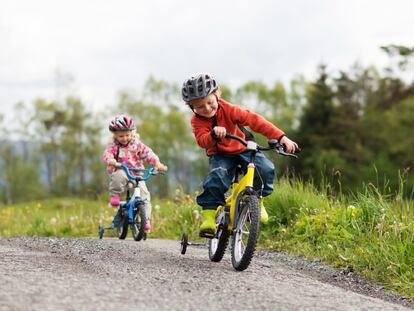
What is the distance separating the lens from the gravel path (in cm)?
402

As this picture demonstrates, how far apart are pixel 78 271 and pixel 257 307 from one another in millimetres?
1843

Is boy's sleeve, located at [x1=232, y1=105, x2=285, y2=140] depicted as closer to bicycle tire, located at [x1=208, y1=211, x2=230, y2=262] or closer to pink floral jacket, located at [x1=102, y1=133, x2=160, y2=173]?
bicycle tire, located at [x1=208, y1=211, x2=230, y2=262]

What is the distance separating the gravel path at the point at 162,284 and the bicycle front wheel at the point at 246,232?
118mm

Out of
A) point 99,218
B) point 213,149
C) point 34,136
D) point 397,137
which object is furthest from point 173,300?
point 34,136

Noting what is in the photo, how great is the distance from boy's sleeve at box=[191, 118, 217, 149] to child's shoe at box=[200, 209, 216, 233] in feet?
2.13

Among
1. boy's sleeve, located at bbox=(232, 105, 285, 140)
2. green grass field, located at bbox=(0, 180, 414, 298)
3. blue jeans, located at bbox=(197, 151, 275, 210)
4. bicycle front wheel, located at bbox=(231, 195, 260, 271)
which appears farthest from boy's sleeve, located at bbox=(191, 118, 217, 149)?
green grass field, located at bbox=(0, 180, 414, 298)

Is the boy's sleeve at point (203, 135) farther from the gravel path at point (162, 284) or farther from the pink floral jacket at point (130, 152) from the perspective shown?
the pink floral jacket at point (130, 152)

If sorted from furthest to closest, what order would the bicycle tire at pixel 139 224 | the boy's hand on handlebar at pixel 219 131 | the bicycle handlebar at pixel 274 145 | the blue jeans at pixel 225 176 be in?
1. the bicycle tire at pixel 139 224
2. the blue jeans at pixel 225 176
3. the bicycle handlebar at pixel 274 145
4. the boy's hand on handlebar at pixel 219 131

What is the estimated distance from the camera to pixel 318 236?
7.59 meters

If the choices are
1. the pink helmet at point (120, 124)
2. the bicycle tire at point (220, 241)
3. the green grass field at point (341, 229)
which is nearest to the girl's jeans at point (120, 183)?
the pink helmet at point (120, 124)

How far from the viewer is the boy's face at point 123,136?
9297 mm

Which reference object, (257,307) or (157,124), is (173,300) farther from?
(157,124)

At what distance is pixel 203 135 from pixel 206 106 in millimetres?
277

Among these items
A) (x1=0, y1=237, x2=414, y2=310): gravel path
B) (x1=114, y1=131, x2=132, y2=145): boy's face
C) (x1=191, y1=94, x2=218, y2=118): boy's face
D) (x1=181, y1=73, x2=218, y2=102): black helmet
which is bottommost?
(x1=0, y1=237, x2=414, y2=310): gravel path
